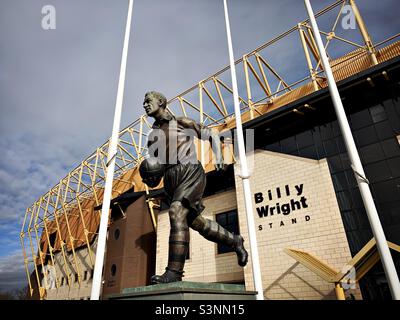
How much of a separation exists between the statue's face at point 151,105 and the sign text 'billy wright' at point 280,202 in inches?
334

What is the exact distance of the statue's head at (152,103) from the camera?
3.67 meters

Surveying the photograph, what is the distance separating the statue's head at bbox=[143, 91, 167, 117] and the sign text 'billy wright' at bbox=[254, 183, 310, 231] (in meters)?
8.45

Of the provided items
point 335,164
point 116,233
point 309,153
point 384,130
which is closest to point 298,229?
point 335,164

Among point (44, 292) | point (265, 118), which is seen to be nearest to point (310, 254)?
point (265, 118)

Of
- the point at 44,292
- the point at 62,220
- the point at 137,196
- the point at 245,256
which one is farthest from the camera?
the point at 62,220

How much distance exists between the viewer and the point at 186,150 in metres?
3.65

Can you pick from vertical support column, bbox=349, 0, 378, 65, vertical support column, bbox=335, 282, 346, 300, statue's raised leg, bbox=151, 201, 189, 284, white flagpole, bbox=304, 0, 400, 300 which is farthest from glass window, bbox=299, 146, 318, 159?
statue's raised leg, bbox=151, 201, 189, 284

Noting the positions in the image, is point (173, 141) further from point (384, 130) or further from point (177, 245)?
point (384, 130)

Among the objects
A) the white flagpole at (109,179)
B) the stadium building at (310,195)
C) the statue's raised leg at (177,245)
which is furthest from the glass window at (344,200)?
the white flagpole at (109,179)

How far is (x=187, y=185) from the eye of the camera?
3.40 metres

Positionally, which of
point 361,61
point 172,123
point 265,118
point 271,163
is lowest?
point 172,123

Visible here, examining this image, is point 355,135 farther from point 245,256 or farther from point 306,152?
point 245,256

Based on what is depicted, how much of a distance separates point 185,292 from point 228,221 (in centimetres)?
1132

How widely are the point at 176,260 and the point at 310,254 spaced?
8.02 m
